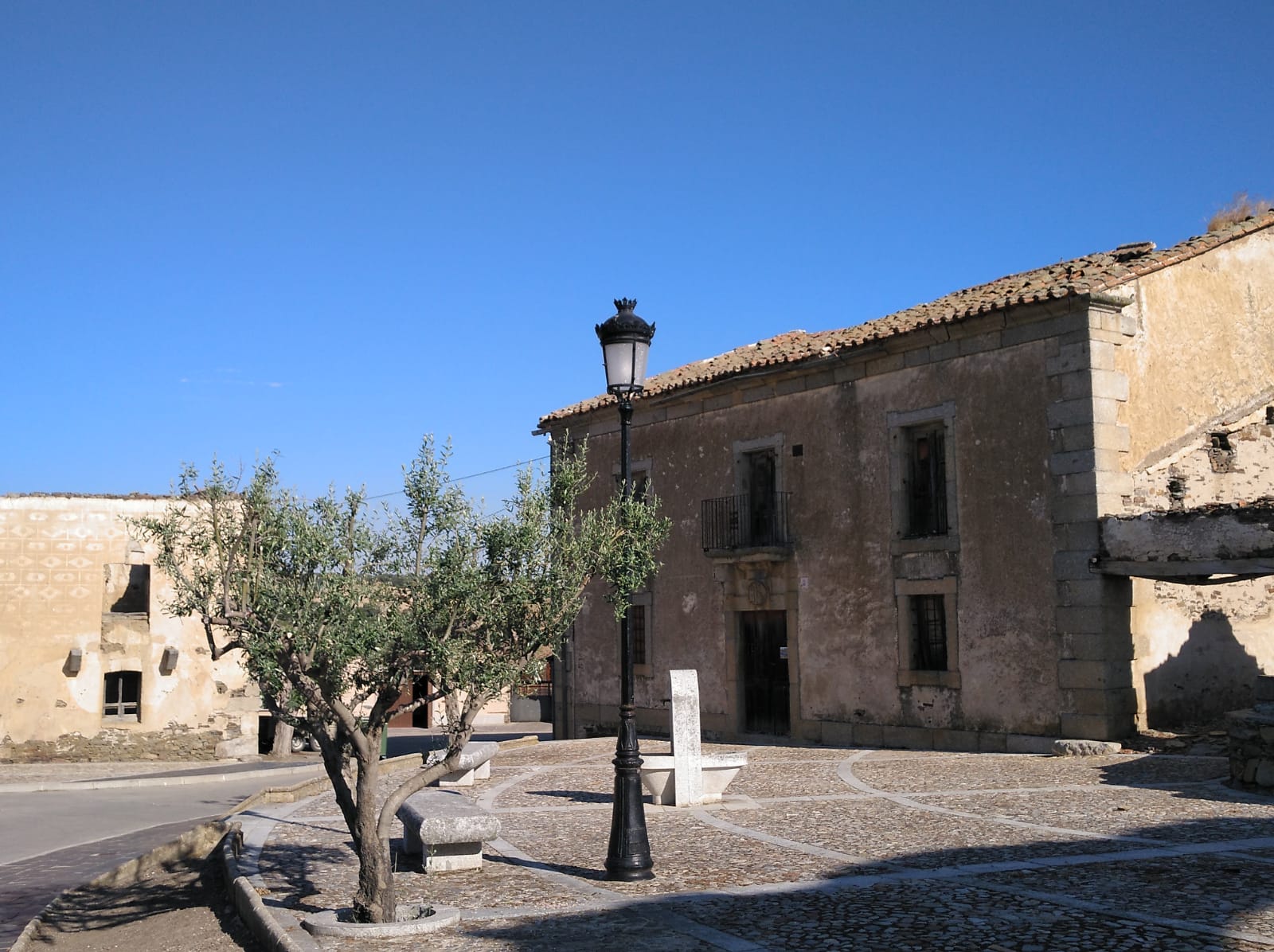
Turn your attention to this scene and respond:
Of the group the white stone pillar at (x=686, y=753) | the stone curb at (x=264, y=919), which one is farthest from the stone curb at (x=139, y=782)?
the white stone pillar at (x=686, y=753)

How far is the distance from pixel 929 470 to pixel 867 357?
2169 millimetres

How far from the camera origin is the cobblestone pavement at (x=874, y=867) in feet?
21.7

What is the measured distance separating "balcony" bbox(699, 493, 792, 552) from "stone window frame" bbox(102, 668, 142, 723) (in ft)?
44.4

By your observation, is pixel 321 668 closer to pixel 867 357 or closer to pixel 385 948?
pixel 385 948

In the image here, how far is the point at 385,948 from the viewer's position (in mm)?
6750

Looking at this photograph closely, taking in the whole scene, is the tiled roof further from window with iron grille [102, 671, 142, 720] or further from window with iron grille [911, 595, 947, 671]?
window with iron grille [102, 671, 142, 720]

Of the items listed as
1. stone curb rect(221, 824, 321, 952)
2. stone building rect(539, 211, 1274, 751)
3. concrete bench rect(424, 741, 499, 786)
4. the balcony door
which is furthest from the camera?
the balcony door

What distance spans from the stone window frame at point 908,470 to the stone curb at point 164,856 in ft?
34.6

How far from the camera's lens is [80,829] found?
1550cm

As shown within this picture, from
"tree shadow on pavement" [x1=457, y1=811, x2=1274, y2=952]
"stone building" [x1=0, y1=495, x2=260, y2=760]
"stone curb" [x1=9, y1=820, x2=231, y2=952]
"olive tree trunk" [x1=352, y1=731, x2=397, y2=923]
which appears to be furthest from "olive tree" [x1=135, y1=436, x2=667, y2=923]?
"stone building" [x1=0, y1=495, x2=260, y2=760]

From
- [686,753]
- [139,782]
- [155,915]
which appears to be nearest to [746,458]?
[686,753]

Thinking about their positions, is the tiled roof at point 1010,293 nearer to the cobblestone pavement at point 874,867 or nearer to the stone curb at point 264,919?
the cobblestone pavement at point 874,867

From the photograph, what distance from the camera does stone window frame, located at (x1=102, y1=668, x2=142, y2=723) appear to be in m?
26.1

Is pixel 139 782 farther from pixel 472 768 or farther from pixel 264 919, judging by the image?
pixel 264 919
